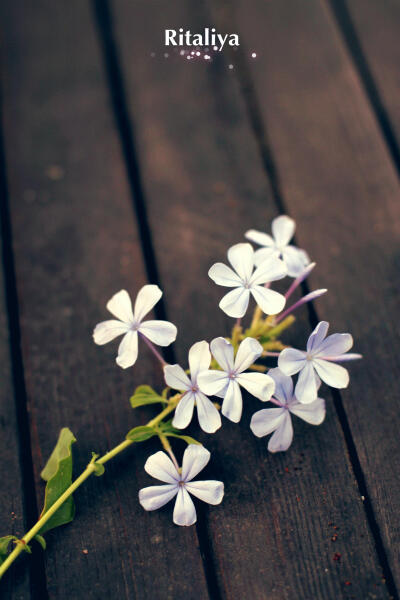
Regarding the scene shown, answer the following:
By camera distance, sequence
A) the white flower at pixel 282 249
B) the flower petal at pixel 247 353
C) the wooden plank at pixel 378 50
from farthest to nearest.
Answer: the wooden plank at pixel 378 50, the white flower at pixel 282 249, the flower petal at pixel 247 353

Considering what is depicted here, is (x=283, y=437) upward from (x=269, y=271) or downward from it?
downward

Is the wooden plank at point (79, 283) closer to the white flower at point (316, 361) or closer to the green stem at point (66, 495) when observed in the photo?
the green stem at point (66, 495)

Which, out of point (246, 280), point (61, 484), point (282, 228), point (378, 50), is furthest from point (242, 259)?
point (378, 50)

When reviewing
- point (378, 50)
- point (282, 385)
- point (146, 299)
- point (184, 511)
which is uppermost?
point (378, 50)

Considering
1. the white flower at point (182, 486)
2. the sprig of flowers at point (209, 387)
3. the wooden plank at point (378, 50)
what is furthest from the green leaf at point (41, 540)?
the wooden plank at point (378, 50)

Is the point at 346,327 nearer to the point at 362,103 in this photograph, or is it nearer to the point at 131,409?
the point at 131,409

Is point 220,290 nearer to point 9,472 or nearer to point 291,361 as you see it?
point 291,361

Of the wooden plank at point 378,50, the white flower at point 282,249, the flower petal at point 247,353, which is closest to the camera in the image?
the flower petal at point 247,353
